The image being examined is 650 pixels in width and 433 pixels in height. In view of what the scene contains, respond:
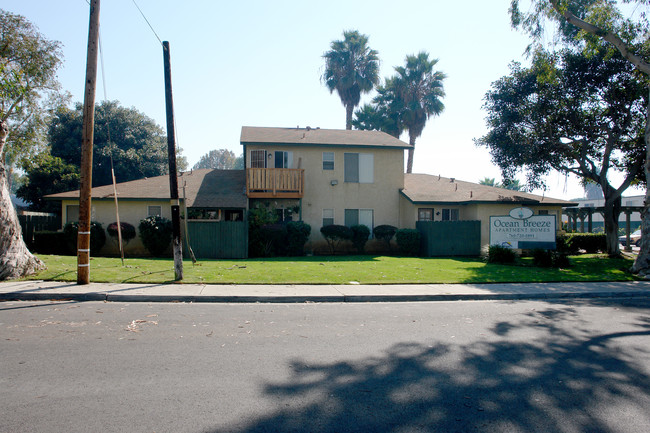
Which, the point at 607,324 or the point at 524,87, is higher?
the point at 524,87

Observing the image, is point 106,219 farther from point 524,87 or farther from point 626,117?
point 626,117

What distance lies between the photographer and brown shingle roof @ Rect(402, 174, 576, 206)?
2225 cm

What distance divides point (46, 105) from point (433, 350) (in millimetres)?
28343

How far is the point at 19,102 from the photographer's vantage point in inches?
922

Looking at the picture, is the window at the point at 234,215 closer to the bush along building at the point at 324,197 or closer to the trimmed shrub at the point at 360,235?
the bush along building at the point at 324,197

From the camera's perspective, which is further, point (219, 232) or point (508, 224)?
point (219, 232)

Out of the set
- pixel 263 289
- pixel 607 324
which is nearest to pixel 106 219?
pixel 263 289

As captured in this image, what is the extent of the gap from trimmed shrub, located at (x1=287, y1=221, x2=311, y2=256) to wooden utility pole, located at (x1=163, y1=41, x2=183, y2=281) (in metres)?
8.79

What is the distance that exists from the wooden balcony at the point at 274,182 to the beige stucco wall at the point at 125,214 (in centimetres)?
409

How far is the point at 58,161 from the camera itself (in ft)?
98.2

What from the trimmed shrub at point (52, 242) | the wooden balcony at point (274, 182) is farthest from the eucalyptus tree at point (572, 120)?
the trimmed shrub at point (52, 242)

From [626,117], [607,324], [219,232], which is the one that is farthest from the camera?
[626,117]

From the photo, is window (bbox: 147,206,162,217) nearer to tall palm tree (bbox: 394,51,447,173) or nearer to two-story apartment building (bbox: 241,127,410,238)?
two-story apartment building (bbox: 241,127,410,238)

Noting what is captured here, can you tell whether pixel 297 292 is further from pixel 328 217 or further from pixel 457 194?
pixel 457 194
